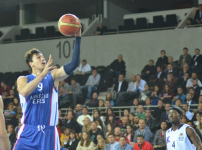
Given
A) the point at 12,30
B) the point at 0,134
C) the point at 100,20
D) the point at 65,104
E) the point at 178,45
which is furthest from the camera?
the point at 12,30

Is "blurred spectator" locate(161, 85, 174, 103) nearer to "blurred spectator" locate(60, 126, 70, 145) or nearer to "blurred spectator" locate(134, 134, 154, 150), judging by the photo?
"blurred spectator" locate(134, 134, 154, 150)

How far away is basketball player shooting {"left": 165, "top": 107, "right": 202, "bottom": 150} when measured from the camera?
727 cm

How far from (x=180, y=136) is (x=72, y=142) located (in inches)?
241

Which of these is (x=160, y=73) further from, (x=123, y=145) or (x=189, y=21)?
(x=123, y=145)

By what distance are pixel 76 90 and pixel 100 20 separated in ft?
20.4

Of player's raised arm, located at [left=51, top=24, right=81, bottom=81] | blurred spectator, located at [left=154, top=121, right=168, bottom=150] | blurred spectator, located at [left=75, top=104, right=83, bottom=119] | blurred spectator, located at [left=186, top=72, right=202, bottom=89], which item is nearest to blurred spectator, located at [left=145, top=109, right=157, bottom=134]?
blurred spectator, located at [left=154, top=121, right=168, bottom=150]

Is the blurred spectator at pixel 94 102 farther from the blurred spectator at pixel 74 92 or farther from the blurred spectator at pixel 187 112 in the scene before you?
the blurred spectator at pixel 187 112

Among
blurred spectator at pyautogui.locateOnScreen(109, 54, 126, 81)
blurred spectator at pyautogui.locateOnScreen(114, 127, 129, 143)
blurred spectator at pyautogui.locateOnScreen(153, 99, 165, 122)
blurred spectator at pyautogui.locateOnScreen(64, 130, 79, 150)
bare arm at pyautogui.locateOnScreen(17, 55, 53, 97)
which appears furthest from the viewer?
blurred spectator at pyautogui.locateOnScreen(109, 54, 126, 81)

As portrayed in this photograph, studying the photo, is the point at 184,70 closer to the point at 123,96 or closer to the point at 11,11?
the point at 123,96

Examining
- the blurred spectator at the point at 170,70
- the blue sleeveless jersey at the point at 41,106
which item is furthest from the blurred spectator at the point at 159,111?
the blue sleeveless jersey at the point at 41,106

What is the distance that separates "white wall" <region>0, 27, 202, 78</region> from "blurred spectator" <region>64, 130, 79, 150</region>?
22.7ft

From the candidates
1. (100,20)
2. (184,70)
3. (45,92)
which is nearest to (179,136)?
(45,92)

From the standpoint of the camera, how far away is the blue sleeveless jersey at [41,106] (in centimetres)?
506

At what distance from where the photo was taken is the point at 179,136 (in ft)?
24.3
